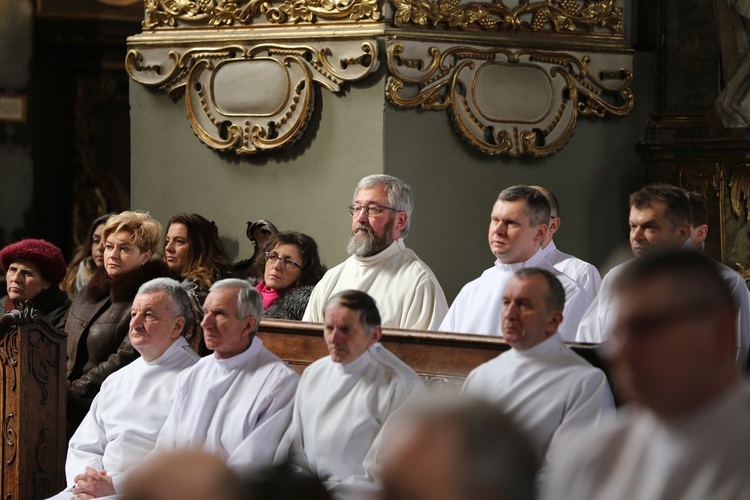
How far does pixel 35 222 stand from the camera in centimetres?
1177

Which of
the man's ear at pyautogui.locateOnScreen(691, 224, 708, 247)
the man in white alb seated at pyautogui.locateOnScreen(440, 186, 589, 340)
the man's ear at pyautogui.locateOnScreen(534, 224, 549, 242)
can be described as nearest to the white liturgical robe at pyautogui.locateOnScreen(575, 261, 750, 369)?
the man in white alb seated at pyautogui.locateOnScreen(440, 186, 589, 340)

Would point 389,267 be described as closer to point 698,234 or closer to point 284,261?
point 284,261

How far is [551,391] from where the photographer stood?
4859 mm

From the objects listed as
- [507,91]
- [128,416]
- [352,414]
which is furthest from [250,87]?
[352,414]

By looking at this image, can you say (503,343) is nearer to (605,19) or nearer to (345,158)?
(345,158)

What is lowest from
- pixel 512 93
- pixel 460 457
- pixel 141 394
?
pixel 141 394

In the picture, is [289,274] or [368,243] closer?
[368,243]

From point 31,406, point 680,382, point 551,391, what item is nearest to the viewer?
point 680,382

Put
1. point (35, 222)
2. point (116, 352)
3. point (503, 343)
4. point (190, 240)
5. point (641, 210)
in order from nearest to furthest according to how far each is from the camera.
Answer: point (503, 343), point (641, 210), point (116, 352), point (190, 240), point (35, 222)

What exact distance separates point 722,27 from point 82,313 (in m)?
4.31

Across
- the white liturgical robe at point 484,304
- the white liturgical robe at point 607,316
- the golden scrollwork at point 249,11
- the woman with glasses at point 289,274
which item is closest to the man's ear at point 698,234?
the white liturgical robe at point 607,316

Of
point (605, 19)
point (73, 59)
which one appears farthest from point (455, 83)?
point (73, 59)

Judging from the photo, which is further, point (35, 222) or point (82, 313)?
point (35, 222)

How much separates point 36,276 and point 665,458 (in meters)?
5.75
